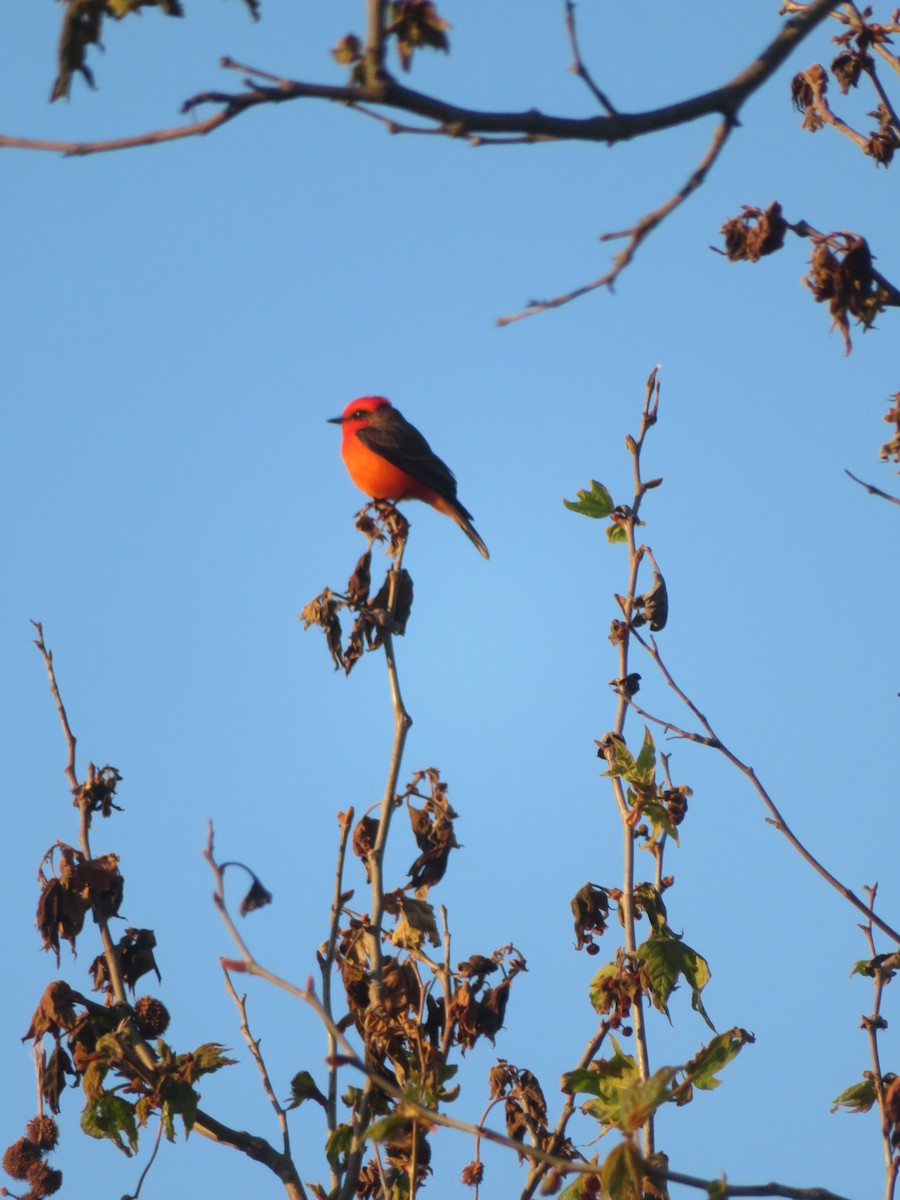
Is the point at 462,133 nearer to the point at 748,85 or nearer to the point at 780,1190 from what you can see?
the point at 748,85

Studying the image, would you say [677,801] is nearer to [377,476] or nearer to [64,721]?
[64,721]

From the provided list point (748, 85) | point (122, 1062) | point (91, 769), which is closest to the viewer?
point (748, 85)

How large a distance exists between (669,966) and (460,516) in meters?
6.32

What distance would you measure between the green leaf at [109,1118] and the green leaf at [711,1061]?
164cm

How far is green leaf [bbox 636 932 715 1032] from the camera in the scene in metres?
4.36

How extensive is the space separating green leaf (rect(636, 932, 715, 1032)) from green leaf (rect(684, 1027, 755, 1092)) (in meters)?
0.51

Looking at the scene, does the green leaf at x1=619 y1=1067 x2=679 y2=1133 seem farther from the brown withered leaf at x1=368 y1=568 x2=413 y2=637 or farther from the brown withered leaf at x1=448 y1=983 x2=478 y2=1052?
the brown withered leaf at x1=368 y1=568 x2=413 y2=637

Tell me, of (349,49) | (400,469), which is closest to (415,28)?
(349,49)

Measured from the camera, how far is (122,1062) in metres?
4.11

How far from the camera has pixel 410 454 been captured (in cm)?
1032

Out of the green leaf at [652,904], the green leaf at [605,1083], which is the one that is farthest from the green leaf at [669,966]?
the green leaf at [605,1083]

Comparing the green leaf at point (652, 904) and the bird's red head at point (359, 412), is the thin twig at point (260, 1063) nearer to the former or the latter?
the green leaf at point (652, 904)

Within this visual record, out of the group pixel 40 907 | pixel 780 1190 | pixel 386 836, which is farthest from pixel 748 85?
pixel 40 907

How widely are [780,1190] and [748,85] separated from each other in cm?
192
